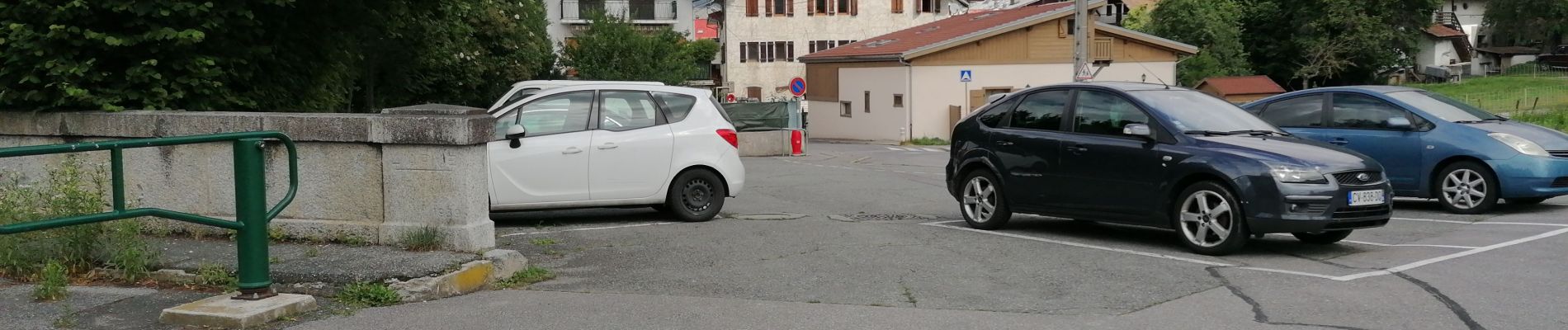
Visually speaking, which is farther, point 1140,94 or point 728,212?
point 728,212

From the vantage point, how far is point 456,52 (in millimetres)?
33938

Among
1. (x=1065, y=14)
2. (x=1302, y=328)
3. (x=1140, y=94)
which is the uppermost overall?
(x=1065, y=14)

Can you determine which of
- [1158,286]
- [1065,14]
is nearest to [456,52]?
[1065,14]

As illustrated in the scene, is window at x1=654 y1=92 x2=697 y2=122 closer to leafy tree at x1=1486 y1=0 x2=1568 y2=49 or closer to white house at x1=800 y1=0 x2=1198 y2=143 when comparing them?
white house at x1=800 y1=0 x2=1198 y2=143

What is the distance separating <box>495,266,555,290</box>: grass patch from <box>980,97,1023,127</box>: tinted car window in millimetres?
4444

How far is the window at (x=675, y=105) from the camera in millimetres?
11914

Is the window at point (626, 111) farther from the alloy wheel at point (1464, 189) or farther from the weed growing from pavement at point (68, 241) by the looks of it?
the alloy wheel at point (1464, 189)

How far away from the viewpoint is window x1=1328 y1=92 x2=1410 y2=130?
12672 millimetres

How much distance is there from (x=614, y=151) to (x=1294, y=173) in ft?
18.8

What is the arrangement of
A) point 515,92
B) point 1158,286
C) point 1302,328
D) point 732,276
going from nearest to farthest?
point 1302,328 < point 1158,286 < point 732,276 < point 515,92

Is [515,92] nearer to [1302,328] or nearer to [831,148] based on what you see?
[1302,328]

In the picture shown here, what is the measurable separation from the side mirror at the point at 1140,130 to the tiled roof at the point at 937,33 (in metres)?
33.5

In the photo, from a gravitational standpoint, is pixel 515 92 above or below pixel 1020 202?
above

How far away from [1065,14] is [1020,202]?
34643 mm
